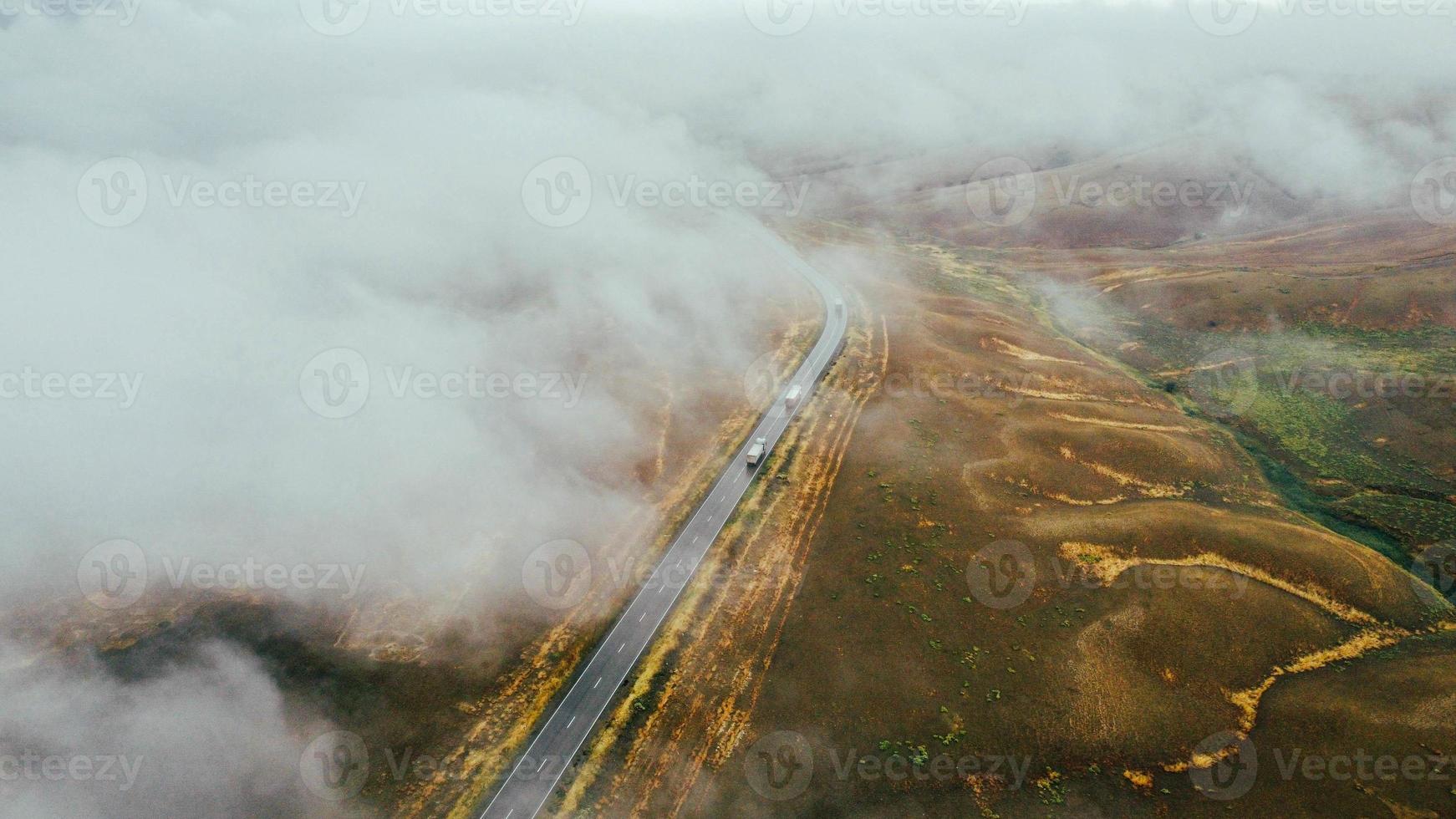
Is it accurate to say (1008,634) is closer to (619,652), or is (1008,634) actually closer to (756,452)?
(619,652)

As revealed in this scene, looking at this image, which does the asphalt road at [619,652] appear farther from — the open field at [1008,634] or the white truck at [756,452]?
the open field at [1008,634]

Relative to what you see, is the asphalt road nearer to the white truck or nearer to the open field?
the white truck

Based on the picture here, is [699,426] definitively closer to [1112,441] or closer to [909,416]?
[909,416]

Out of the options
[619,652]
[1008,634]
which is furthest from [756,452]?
[1008,634]

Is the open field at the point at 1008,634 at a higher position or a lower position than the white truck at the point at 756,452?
lower

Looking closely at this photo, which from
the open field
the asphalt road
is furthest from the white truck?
the open field

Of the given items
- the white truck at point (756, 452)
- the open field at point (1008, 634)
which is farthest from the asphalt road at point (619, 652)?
the open field at point (1008, 634)

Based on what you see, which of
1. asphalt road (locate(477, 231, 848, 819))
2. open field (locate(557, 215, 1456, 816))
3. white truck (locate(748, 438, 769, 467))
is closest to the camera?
asphalt road (locate(477, 231, 848, 819))

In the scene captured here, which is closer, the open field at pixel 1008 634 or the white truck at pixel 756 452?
the open field at pixel 1008 634

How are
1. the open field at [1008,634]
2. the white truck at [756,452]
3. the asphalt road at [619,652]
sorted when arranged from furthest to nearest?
1. the white truck at [756,452]
2. the open field at [1008,634]
3. the asphalt road at [619,652]
